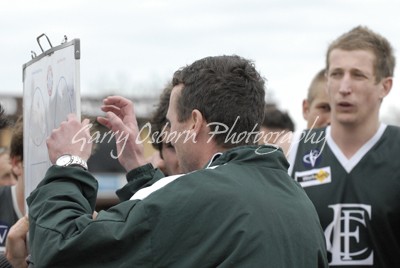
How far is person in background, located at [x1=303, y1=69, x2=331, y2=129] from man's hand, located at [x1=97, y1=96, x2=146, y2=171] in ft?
10.4

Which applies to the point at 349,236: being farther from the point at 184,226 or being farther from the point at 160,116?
the point at 184,226

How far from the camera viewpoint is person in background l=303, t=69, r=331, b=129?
281 inches

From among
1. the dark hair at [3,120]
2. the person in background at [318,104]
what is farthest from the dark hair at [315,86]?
the dark hair at [3,120]

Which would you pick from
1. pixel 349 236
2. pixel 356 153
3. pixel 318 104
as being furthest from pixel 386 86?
pixel 318 104

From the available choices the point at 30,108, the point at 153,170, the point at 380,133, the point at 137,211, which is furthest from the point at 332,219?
the point at 137,211

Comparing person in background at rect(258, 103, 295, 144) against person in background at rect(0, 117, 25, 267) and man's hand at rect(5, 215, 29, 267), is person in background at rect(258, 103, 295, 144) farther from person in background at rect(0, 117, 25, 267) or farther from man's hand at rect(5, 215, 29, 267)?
man's hand at rect(5, 215, 29, 267)

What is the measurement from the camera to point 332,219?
546cm

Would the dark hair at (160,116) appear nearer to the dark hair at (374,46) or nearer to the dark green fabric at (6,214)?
the dark green fabric at (6,214)

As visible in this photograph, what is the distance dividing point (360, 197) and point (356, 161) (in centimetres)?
28

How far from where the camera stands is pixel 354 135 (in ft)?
18.8

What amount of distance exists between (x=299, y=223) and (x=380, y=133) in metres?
2.49

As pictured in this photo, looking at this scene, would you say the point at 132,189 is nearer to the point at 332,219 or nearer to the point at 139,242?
the point at 139,242

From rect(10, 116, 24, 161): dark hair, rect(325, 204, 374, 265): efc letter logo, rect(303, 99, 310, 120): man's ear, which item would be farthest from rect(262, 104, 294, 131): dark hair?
rect(10, 116, 24, 161): dark hair

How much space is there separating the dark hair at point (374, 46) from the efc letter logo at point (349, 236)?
0.89 metres
